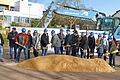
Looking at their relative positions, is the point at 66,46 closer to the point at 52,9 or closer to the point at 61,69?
the point at 61,69

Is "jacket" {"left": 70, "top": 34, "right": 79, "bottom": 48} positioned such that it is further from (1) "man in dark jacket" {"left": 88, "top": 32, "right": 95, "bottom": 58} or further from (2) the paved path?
(2) the paved path

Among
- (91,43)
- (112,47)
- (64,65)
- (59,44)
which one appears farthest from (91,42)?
(64,65)

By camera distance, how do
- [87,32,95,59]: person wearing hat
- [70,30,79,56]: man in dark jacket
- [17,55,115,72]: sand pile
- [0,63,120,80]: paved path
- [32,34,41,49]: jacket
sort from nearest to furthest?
1. [0,63,120,80]: paved path
2. [17,55,115,72]: sand pile
3. [32,34,41,49]: jacket
4. [87,32,95,59]: person wearing hat
5. [70,30,79,56]: man in dark jacket

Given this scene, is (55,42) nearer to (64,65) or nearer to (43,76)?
(64,65)

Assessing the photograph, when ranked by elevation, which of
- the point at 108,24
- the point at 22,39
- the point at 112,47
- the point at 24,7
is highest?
the point at 22,39

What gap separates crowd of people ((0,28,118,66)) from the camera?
58.6ft

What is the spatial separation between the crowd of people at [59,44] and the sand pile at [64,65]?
2152 mm

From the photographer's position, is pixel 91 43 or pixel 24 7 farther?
pixel 24 7

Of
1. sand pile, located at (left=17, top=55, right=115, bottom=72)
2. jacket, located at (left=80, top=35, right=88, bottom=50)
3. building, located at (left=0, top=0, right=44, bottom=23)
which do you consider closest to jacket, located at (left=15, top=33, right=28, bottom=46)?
sand pile, located at (left=17, top=55, right=115, bottom=72)

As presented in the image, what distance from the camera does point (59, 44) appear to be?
19938 millimetres

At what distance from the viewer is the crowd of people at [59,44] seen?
58.6ft

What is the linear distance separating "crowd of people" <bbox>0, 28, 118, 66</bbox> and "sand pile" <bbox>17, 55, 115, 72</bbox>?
7.06ft

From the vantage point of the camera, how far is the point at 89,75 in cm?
1377

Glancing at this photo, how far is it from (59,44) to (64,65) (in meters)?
4.80
